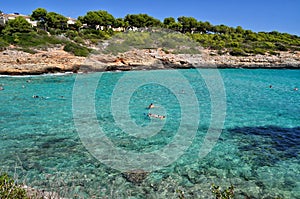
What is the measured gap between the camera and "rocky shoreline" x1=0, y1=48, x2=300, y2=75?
3186 cm

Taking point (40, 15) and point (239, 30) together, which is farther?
point (239, 30)

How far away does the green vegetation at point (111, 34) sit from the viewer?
40.0 m

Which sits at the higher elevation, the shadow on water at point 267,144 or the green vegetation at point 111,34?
the green vegetation at point 111,34

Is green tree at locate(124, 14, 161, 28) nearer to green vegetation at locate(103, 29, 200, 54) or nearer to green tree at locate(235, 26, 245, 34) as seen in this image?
green vegetation at locate(103, 29, 200, 54)

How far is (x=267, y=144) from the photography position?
10523 millimetres

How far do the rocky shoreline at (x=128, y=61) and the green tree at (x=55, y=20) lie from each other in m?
23.9

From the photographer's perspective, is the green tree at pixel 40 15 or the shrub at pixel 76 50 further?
the green tree at pixel 40 15

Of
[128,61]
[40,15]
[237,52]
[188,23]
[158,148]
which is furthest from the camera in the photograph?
[188,23]

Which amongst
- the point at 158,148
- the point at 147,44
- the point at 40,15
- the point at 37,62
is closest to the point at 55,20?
the point at 40,15

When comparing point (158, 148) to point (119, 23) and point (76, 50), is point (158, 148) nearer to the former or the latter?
point (76, 50)

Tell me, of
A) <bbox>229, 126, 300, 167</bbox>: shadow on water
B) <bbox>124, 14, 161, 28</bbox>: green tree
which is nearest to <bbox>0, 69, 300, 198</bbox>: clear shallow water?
<bbox>229, 126, 300, 167</bbox>: shadow on water

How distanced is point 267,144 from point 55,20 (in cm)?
5790

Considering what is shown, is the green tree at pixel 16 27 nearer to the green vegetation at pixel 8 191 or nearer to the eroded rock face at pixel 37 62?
the eroded rock face at pixel 37 62

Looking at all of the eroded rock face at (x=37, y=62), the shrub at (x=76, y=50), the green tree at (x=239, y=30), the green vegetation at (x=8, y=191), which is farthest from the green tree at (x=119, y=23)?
the green vegetation at (x=8, y=191)
